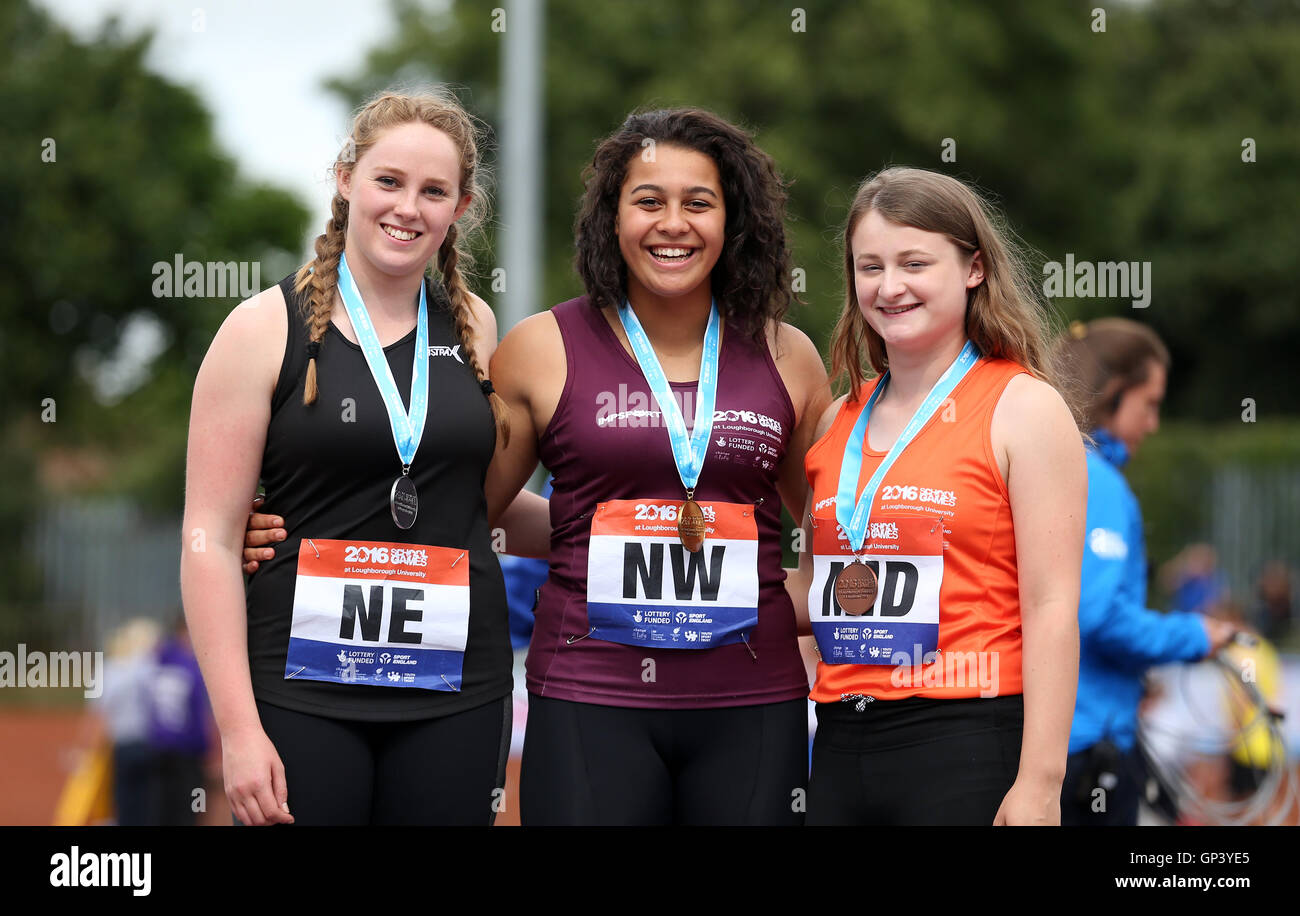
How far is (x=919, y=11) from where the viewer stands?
22.2m

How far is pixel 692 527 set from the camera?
3.41 metres

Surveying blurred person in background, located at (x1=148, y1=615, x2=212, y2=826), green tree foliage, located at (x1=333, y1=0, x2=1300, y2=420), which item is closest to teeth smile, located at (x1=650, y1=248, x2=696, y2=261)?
blurred person in background, located at (x1=148, y1=615, x2=212, y2=826)

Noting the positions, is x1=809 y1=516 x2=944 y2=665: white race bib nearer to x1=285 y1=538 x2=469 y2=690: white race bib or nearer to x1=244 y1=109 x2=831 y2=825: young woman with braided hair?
x1=244 y1=109 x2=831 y2=825: young woman with braided hair

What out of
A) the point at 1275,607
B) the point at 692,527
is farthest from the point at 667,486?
the point at 1275,607

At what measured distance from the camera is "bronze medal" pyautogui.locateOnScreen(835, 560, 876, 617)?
322 centimetres

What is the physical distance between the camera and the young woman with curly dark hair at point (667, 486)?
3396 mm

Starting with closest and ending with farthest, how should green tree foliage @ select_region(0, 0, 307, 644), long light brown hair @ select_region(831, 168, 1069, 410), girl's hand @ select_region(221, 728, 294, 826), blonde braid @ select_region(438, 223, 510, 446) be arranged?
1. girl's hand @ select_region(221, 728, 294, 826)
2. long light brown hair @ select_region(831, 168, 1069, 410)
3. blonde braid @ select_region(438, 223, 510, 446)
4. green tree foliage @ select_region(0, 0, 307, 644)

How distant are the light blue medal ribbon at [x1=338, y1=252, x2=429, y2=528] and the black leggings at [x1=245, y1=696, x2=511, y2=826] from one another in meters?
0.47

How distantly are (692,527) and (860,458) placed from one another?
1.37 feet

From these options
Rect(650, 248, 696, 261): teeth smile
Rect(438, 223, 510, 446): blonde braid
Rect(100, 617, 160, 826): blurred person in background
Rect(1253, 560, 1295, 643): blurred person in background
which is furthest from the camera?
Rect(1253, 560, 1295, 643): blurred person in background

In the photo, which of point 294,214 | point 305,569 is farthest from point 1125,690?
point 294,214

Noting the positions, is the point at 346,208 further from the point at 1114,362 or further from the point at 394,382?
the point at 1114,362

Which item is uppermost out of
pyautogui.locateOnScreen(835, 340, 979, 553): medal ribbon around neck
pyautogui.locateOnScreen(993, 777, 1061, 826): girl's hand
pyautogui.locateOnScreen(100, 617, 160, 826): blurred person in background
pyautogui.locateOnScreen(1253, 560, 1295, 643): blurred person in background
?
pyautogui.locateOnScreen(835, 340, 979, 553): medal ribbon around neck
